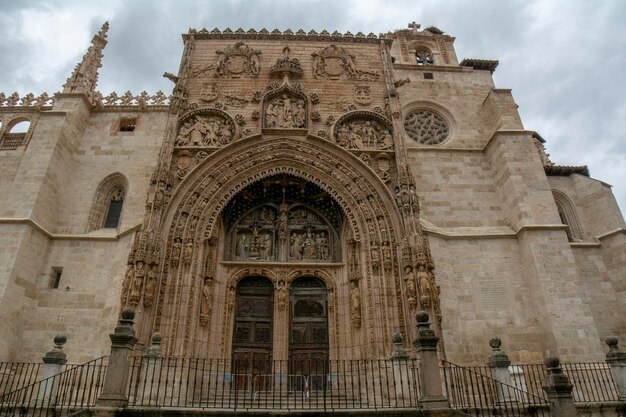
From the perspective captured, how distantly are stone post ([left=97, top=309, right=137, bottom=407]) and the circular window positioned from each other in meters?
12.8

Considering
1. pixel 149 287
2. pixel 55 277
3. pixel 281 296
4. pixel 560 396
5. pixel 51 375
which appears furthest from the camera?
pixel 55 277

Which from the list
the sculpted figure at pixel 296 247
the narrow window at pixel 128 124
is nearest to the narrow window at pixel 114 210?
the narrow window at pixel 128 124

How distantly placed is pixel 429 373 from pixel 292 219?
7.85 metres

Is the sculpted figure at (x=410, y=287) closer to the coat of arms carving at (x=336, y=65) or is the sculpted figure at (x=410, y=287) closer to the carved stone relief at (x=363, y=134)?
the carved stone relief at (x=363, y=134)

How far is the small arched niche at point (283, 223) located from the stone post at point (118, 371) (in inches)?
230

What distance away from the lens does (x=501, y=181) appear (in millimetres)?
14969

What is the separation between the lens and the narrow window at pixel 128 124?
16.6 metres

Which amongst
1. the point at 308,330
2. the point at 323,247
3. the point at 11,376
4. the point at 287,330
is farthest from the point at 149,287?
the point at 323,247

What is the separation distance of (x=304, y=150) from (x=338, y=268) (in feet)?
13.2

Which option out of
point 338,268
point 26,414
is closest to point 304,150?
point 338,268

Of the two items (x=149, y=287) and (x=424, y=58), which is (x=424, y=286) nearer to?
(x=149, y=287)

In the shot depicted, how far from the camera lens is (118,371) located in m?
7.66

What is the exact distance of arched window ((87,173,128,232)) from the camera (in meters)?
14.7

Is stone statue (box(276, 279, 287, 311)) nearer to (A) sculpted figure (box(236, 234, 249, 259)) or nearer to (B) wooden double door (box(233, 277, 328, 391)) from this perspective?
(B) wooden double door (box(233, 277, 328, 391))
